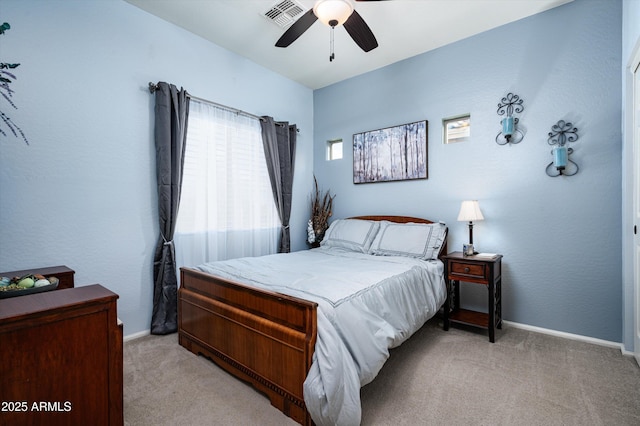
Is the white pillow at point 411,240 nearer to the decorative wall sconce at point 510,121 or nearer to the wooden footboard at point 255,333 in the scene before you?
the decorative wall sconce at point 510,121

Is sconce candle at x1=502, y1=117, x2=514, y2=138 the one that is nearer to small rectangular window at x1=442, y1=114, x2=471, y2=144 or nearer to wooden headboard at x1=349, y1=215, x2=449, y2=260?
small rectangular window at x1=442, y1=114, x2=471, y2=144

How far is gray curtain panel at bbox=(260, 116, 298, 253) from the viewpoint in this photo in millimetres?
3691

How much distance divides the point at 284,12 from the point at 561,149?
8.79ft

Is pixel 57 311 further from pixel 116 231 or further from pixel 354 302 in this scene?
pixel 116 231

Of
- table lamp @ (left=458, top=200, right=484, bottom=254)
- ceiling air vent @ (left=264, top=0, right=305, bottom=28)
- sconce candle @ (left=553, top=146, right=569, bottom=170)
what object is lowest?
table lamp @ (left=458, top=200, right=484, bottom=254)

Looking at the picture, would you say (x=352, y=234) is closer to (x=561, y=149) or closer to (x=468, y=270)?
(x=468, y=270)

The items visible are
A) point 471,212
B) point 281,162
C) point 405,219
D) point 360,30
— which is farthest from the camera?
point 281,162

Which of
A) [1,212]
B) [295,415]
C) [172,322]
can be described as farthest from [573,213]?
[1,212]

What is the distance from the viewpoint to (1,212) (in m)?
2.05

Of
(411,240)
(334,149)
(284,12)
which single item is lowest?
(411,240)

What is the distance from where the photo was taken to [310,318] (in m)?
1.52

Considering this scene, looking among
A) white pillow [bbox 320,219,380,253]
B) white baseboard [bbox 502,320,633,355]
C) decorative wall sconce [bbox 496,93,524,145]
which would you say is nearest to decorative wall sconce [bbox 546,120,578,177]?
decorative wall sconce [bbox 496,93,524,145]

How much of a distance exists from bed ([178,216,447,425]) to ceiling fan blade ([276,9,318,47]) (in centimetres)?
183

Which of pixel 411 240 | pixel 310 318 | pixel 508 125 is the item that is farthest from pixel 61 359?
pixel 508 125
